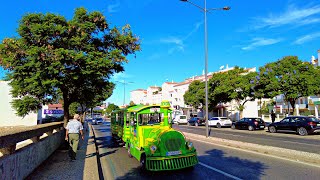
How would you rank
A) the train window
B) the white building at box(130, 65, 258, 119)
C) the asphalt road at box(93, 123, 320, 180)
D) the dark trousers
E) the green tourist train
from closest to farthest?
the asphalt road at box(93, 123, 320, 180)
the green tourist train
the dark trousers
the train window
the white building at box(130, 65, 258, 119)

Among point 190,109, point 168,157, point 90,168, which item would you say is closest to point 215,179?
point 168,157

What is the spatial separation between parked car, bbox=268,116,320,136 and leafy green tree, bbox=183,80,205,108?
22.8 meters

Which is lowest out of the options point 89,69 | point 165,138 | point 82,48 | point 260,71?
point 165,138

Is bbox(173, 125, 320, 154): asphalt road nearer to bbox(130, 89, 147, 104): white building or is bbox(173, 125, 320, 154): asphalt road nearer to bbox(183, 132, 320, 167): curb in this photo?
bbox(183, 132, 320, 167): curb

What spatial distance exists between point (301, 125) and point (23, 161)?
69.8 ft

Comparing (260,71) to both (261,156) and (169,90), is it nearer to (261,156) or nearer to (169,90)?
(261,156)

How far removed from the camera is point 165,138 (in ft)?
25.7

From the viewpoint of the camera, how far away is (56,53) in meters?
10.4

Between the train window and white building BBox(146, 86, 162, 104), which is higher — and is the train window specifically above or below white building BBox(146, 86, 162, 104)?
below

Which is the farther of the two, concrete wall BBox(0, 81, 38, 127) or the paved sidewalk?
concrete wall BBox(0, 81, 38, 127)

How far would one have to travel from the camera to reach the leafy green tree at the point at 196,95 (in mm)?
46425

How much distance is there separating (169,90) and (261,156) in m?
73.6

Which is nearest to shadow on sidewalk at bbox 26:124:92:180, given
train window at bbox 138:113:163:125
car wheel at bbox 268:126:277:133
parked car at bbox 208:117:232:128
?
train window at bbox 138:113:163:125

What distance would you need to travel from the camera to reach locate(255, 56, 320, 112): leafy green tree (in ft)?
86.2
